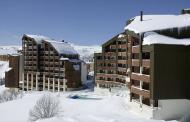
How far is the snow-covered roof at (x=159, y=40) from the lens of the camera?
56000 millimetres

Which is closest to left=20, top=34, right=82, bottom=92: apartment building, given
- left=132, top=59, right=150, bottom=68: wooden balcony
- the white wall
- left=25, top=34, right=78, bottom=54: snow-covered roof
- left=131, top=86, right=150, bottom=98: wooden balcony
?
left=25, top=34, right=78, bottom=54: snow-covered roof

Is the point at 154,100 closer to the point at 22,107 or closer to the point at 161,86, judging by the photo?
the point at 161,86

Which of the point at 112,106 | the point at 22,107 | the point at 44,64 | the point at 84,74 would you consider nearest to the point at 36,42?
the point at 44,64

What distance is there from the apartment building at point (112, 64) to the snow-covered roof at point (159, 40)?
4470 cm

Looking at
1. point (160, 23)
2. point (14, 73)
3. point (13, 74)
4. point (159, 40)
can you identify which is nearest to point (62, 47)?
point (14, 73)

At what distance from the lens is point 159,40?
56.1m

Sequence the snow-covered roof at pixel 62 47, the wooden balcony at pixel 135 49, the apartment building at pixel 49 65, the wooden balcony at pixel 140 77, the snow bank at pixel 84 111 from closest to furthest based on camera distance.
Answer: the snow bank at pixel 84 111, the wooden balcony at pixel 140 77, the wooden balcony at pixel 135 49, the apartment building at pixel 49 65, the snow-covered roof at pixel 62 47

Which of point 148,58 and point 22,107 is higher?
point 148,58

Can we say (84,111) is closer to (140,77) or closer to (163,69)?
(140,77)

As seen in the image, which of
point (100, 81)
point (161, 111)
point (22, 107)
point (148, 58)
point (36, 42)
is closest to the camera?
point (161, 111)

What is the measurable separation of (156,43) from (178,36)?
6.78 m

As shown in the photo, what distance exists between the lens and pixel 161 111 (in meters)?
54.6

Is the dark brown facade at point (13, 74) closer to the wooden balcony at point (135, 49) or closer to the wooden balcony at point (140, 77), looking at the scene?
the wooden balcony at point (135, 49)

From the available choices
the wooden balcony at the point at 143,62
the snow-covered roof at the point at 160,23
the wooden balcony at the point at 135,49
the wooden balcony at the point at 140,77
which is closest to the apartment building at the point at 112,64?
the snow-covered roof at the point at 160,23
